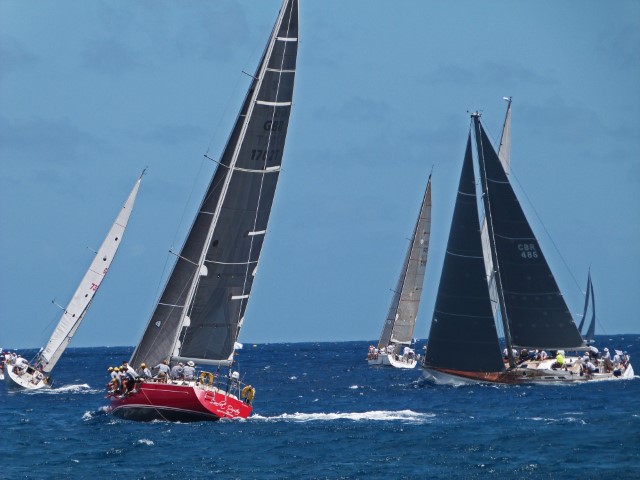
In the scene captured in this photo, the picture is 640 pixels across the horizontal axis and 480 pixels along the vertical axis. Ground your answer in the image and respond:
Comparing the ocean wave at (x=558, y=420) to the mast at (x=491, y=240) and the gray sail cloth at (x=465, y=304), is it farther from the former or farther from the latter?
the mast at (x=491, y=240)

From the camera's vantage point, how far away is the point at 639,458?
32094 millimetres

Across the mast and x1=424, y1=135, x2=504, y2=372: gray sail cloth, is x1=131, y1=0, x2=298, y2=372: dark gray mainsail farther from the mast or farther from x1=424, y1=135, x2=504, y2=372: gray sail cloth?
the mast

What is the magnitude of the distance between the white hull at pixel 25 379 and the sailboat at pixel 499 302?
20.1 meters

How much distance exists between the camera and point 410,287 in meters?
90.1

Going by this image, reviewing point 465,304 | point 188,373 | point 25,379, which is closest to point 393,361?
point 465,304

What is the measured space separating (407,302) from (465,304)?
110 feet

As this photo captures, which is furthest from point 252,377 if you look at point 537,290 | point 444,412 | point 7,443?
point 7,443

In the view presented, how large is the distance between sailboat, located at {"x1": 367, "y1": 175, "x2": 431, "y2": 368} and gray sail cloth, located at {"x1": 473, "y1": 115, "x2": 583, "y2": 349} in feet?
89.5

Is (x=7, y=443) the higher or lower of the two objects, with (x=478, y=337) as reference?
lower

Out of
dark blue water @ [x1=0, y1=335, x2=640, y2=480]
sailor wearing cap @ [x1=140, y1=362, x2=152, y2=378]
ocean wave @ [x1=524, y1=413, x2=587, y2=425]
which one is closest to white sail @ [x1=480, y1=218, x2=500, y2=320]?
dark blue water @ [x1=0, y1=335, x2=640, y2=480]

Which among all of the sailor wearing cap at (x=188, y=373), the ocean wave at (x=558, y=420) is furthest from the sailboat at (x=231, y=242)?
the ocean wave at (x=558, y=420)

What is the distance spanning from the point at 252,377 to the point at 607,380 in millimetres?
30611

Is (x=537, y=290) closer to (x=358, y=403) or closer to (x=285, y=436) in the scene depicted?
(x=358, y=403)

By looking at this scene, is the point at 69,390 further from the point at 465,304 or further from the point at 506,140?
the point at 506,140
